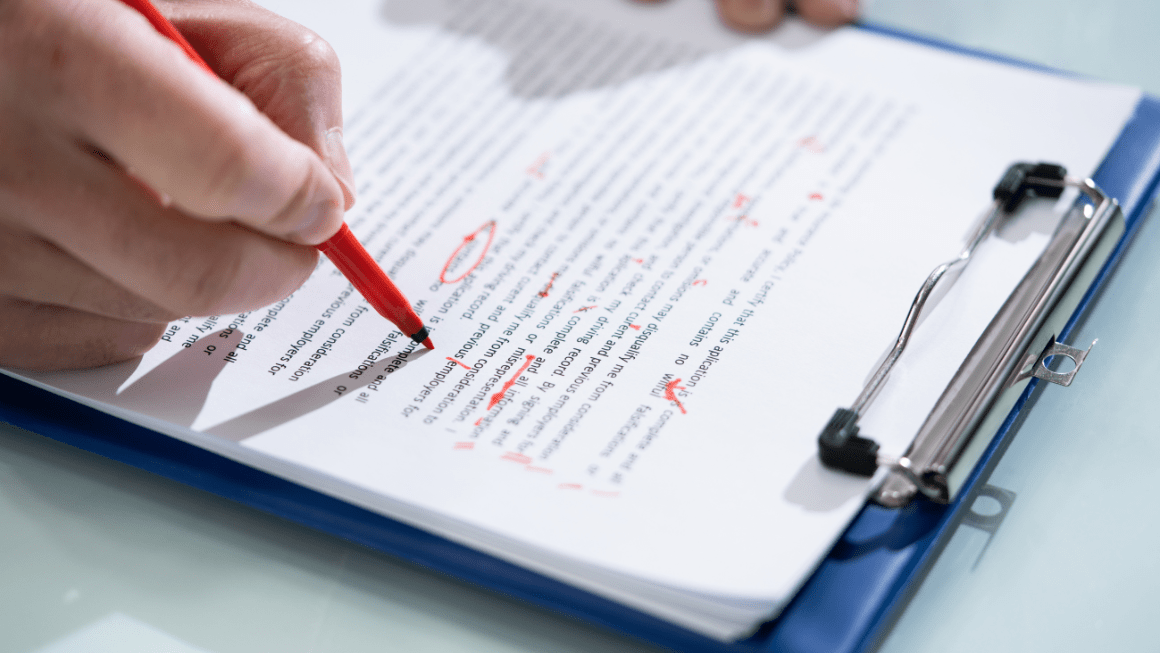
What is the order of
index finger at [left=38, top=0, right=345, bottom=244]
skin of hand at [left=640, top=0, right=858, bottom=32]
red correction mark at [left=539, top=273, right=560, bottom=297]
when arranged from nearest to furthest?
index finger at [left=38, top=0, right=345, bottom=244]
red correction mark at [left=539, top=273, right=560, bottom=297]
skin of hand at [left=640, top=0, right=858, bottom=32]

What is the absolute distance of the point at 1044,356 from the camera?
446mm

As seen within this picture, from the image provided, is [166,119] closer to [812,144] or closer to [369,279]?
[369,279]

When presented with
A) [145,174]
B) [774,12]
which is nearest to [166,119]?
[145,174]

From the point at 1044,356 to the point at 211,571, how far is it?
375 mm

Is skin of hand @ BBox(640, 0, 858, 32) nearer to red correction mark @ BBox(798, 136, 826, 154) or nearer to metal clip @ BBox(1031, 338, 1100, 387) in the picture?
red correction mark @ BBox(798, 136, 826, 154)

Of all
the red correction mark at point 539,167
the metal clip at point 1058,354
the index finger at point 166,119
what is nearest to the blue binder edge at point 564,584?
the metal clip at point 1058,354

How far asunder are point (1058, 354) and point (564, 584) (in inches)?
10.1

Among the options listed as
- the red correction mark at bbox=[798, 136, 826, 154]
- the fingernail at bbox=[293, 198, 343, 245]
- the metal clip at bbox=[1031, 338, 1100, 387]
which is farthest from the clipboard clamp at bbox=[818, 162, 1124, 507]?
the fingernail at bbox=[293, 198, 343, 245]

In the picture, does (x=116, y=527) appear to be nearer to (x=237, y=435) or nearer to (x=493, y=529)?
(x=237, y=435)

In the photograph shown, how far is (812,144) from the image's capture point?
58cm

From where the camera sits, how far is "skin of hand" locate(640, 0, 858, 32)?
0.66 meters

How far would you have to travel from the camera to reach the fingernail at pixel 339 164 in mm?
424

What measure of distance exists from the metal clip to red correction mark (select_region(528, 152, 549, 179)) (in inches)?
11.1

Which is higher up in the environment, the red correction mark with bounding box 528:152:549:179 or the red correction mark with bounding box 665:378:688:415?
the red correction mark with bounding box 528:152:549:179
